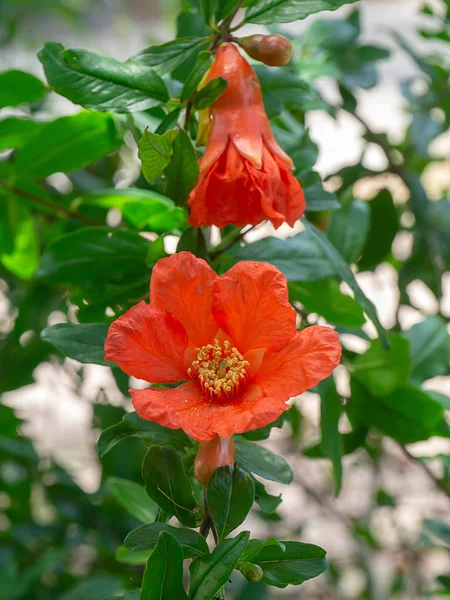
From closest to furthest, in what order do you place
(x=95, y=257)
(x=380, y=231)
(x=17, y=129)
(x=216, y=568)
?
(x=216, y=568) < (x=95, y=257) < (x=17, y=129) < (x=380, y=231)

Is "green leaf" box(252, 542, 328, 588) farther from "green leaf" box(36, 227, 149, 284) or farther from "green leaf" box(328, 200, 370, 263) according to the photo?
"green leaf" box(328, 200, 370, 263)

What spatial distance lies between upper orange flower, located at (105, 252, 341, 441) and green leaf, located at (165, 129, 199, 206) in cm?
6

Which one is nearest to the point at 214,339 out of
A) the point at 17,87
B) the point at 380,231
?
the point at 17,87

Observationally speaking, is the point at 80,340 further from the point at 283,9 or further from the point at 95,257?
the point at 283,9

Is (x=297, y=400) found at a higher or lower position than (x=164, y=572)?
lower

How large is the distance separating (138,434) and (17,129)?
0.39 m

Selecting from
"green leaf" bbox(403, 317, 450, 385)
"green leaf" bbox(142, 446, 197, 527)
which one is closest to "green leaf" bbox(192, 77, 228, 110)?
"green leaf" bbox(142, 446, 197, 527)

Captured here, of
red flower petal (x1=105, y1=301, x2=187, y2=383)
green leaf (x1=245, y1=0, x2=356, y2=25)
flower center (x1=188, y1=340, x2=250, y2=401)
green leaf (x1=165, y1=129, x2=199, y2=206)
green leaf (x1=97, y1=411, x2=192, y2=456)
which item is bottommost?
green leaf (x1=97, y1=411, x2=192, y2=456)

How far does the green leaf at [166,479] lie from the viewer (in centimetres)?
37

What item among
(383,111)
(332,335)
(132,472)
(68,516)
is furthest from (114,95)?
(383,111)

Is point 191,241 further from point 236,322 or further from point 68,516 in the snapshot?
point 68,516

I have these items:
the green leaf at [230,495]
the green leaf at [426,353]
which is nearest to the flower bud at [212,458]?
the green leaf at [230,495]

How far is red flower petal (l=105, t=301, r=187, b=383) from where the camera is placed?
14.8 inches

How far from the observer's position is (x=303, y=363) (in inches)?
14.1
